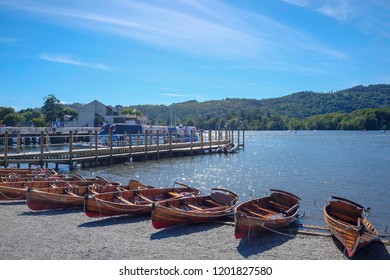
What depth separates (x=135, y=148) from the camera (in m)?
41.2

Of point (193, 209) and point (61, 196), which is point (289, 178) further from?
point (61, 196)

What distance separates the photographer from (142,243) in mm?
11117

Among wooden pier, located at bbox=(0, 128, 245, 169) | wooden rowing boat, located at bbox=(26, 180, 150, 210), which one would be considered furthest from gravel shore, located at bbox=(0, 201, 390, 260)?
wooden pier, located at bbox=(0, 128, 245, 169)

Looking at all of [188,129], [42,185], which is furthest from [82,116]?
[42,185]

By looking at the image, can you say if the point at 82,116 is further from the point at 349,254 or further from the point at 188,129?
the point at 349,254

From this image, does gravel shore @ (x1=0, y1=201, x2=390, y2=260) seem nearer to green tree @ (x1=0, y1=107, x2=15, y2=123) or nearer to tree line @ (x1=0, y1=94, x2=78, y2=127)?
tree line @ (x1=0, y1=94, x2=78, y2=127)

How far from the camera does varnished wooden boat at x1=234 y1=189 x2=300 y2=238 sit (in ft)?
37.7

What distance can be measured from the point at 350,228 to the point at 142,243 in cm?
602

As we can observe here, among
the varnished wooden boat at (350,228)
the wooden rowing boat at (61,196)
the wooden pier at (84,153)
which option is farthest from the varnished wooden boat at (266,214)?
the wooden pier at (84,153)

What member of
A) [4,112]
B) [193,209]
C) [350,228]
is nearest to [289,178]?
[193,209]

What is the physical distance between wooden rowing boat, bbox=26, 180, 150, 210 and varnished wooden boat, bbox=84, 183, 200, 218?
46.9 inches

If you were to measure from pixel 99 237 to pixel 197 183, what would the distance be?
1721cm

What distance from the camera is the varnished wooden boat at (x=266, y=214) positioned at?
37.7 feet

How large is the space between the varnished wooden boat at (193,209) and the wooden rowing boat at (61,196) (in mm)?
3493
